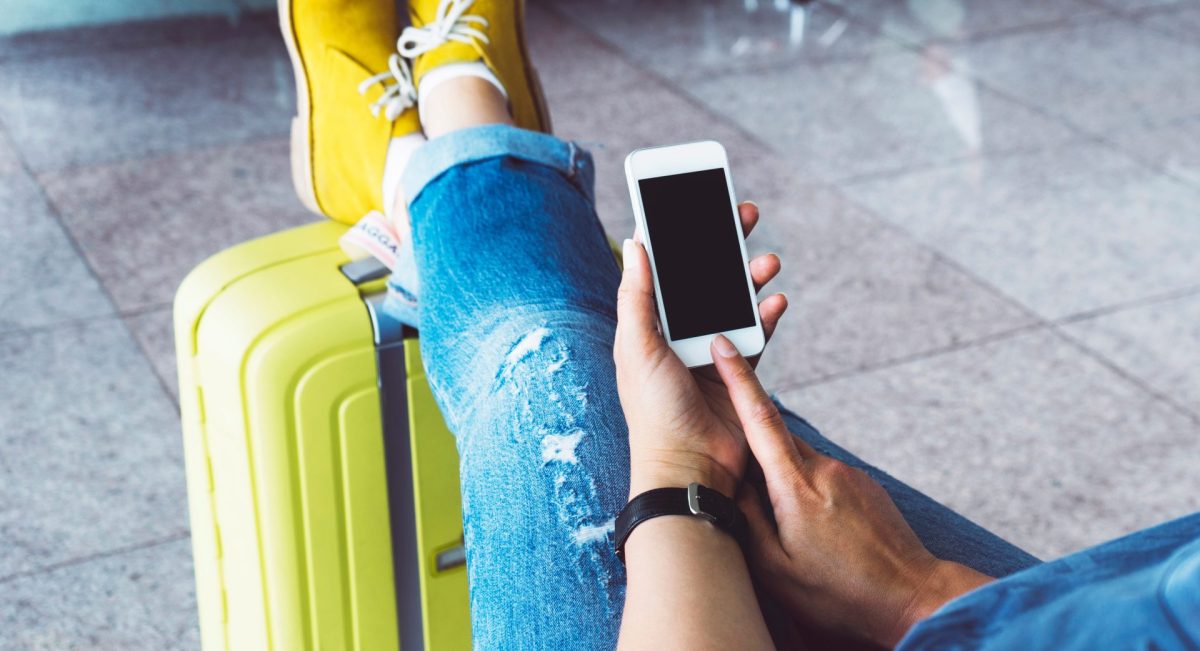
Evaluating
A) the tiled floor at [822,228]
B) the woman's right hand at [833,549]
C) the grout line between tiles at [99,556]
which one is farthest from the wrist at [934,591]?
the grout line between tiles at [99,556]

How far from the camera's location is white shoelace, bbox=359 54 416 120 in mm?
1597

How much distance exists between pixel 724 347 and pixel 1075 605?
1.21 ft

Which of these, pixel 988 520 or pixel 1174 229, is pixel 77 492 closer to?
pixel 988 520

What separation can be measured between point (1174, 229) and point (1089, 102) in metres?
0.70

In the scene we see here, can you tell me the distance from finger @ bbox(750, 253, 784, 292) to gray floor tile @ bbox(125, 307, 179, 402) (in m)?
1.30

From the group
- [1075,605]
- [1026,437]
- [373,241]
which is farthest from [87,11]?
[1075,605]

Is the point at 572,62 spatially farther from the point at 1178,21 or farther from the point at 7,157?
the point at 1178,21

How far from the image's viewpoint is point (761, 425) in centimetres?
92

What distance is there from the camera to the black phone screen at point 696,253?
1018 mm

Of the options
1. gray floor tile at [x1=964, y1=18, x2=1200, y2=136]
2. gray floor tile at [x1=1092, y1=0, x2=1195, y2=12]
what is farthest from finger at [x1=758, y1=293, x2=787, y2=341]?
gray floor tile at [x1=1092, y1=0, x2=1195, y2=12]

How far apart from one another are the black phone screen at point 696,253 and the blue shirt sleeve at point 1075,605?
1.30ft

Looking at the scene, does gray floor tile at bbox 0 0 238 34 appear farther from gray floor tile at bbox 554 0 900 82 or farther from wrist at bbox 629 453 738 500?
wrist at bbox 629 453 738 500

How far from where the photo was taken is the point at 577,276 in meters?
1.16

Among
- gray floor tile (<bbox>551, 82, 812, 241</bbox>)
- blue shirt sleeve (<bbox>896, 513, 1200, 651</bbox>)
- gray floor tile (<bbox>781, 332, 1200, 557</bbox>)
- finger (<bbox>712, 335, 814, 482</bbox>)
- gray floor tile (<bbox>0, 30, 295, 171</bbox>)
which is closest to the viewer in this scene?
blue shirt sleeve (<bbox>896, 513, 1200, 651</bbox>)
